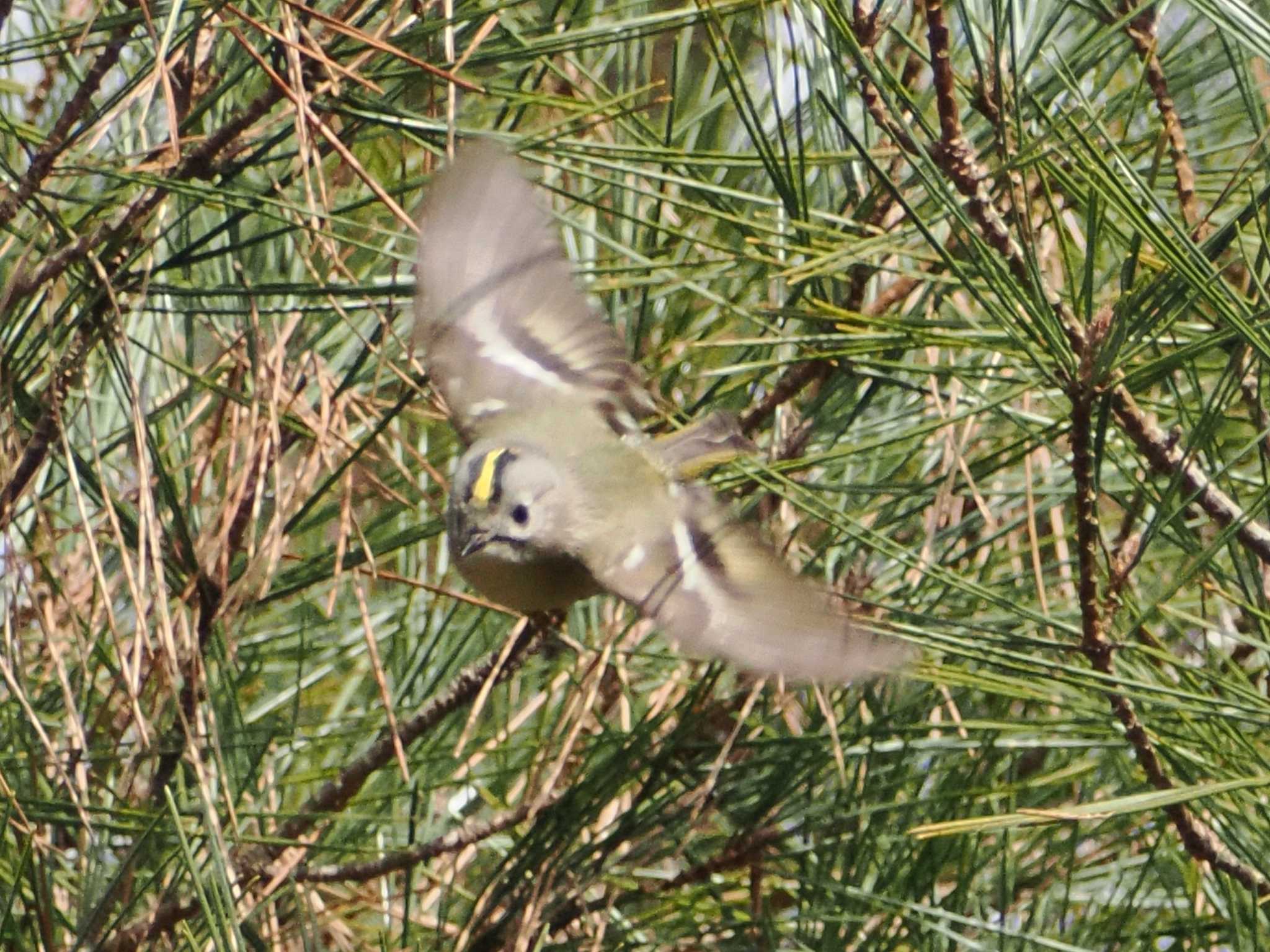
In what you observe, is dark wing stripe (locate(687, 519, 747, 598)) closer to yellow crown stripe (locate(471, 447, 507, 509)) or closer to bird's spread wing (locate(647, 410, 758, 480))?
bird's spread wing (locate(647, 410, 758, 480))

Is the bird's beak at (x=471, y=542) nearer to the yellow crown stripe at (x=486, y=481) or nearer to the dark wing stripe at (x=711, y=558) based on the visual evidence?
the yellow crown stripe at (x=486, y=481)

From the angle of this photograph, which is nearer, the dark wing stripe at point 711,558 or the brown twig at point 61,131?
the brown twig at point 61,131

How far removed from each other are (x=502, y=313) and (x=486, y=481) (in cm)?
36

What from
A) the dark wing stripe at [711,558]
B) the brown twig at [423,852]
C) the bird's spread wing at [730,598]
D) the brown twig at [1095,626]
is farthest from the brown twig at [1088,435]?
the brown twig at [423,852]

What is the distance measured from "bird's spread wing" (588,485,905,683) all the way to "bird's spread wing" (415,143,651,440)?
0.43 feet

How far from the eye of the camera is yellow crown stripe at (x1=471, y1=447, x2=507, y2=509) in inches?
54.6

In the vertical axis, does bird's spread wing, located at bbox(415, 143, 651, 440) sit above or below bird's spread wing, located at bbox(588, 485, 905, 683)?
above

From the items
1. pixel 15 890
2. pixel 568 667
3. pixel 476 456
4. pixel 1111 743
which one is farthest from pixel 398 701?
pixel 1111 743

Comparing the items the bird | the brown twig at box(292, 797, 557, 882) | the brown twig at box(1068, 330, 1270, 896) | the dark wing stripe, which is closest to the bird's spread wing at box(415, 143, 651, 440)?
the bird

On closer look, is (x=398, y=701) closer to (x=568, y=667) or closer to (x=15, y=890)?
(x=568, y=667)

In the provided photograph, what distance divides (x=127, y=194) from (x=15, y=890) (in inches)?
22.0

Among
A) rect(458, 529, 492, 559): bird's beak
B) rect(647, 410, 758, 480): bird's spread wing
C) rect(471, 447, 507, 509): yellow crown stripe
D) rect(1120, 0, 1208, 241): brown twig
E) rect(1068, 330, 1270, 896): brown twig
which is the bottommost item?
rect(1068, 330, 1270, 896): brown twig

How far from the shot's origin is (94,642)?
131 centimetres

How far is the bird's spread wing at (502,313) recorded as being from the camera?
4.51 feet
